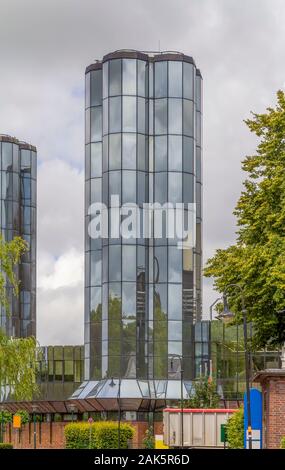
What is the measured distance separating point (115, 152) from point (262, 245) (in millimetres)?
40824

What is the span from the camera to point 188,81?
84250 millimetres

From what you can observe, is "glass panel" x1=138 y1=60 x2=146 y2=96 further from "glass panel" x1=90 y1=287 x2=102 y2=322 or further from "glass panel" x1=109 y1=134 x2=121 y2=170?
"glass panel" x1=90 y1=287 x2=102 y2=322

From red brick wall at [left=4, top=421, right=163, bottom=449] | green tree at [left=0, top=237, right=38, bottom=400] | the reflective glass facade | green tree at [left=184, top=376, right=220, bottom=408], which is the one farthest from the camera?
Answer: the reflective glass facade

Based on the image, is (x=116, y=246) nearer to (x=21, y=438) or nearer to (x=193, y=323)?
(x=193, y=323)

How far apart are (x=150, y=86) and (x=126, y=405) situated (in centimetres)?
2694

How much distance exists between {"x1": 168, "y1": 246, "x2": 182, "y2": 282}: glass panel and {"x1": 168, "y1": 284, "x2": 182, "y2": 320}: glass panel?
656 millimetres

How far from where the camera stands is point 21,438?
93.1 meters

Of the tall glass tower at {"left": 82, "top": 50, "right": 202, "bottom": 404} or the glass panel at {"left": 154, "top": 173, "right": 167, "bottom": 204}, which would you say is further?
the glass panel at {"left": 154, "top": 173, "right": 167, "bottom": 204}

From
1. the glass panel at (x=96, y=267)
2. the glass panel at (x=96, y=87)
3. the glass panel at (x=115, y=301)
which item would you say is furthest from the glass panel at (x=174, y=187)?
the glass panel at (x=96, y=87)

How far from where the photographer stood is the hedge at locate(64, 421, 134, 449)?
3076 inches

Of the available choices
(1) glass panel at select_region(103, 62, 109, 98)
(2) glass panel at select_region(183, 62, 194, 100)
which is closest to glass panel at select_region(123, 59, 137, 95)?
(1) glass panel at select_region(103, 62, 109, 98)

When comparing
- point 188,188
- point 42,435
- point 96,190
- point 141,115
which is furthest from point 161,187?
point 42,435

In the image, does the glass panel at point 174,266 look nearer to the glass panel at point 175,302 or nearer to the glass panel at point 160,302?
the glass panel at point 175,302
